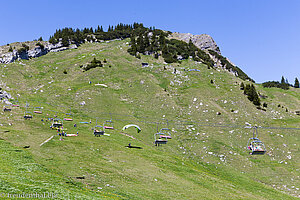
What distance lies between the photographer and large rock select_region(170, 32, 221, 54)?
154375 mm

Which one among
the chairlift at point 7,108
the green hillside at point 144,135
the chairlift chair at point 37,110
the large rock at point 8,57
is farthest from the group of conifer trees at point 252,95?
the large rock at point 8,57

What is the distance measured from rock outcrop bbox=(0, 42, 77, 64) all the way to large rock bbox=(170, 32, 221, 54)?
73.1 meters

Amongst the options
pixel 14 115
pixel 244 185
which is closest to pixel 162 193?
pixel 244 185

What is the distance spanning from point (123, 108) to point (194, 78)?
38.1 metres

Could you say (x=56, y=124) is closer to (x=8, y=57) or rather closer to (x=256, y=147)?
(x=256, y=147)

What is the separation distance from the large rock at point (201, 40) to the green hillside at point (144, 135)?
48.0 m

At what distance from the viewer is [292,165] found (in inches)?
1988

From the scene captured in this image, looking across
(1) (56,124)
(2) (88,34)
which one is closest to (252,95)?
(1) (56,124)

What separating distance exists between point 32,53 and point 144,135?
8284 cm

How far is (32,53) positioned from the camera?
360 ft

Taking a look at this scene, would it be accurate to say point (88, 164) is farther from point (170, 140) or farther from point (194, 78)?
point (194, 78)

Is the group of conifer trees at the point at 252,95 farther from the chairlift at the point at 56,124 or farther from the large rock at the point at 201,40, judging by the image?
the large rock at the point at 201,40

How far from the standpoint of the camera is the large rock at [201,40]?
15438 cm

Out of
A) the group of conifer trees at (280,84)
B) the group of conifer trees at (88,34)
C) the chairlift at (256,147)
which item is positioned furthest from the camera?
the group of conifer trees at (88,34)
